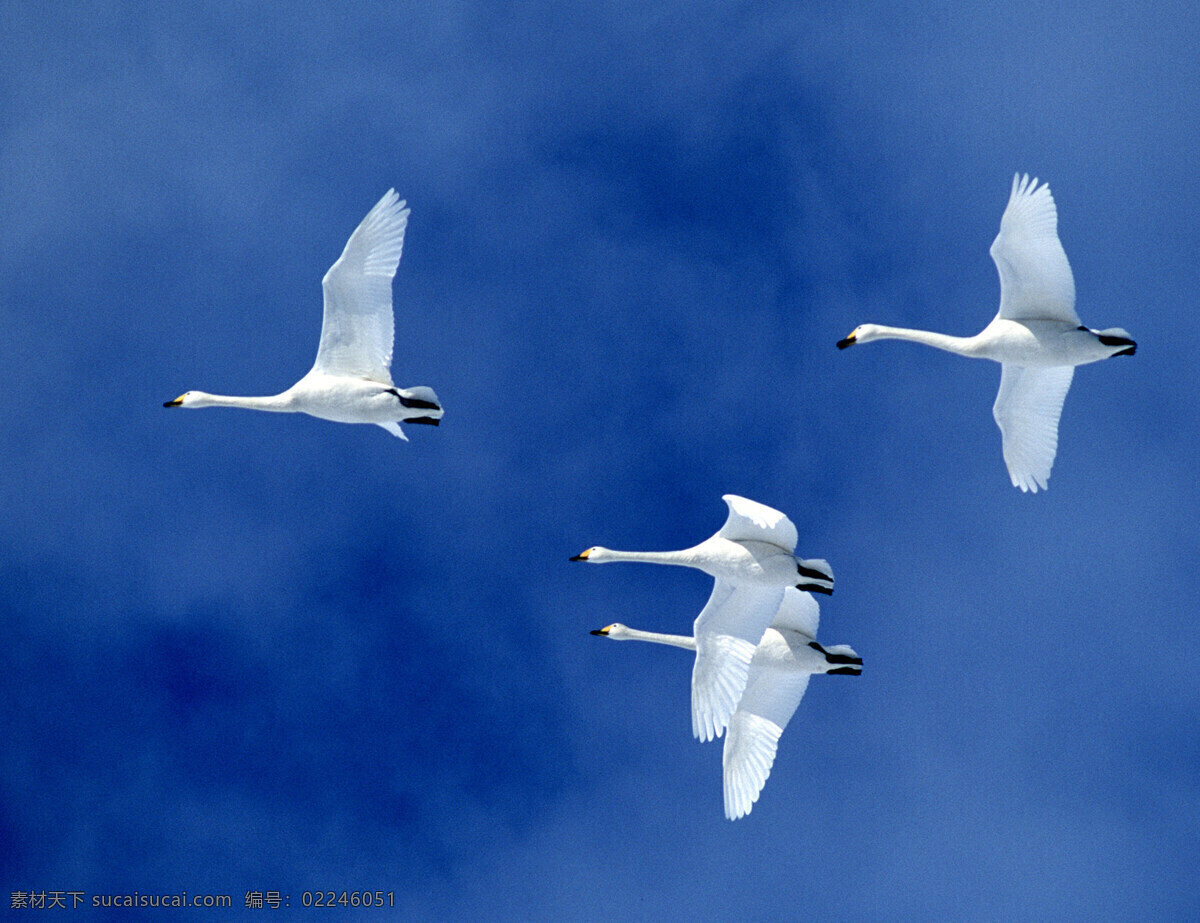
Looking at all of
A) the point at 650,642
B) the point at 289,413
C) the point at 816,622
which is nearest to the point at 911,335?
the point at 816,622

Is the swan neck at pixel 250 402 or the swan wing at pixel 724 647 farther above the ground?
the swan neck at pixel 250 402

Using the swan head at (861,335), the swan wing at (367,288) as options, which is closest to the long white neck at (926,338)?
the swan head at (861,335)

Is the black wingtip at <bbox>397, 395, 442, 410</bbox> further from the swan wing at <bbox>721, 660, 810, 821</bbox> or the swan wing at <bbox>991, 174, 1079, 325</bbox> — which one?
the swan wing at <bbox>991, 174, 1079, 325</bbox>

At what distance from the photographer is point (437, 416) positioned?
131 ft

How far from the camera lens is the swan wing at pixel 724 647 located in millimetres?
41781

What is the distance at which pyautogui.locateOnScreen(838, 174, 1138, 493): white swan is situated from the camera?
137 ft

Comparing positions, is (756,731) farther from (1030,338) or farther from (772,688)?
(1030,338)

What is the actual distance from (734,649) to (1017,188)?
11004 mm

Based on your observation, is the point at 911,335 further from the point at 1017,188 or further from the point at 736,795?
the point at 736,795

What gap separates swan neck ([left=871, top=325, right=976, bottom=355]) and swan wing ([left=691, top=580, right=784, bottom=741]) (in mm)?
6652

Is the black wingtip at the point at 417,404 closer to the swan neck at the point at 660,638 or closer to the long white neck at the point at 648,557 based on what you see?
the long white neck at the point at 648,557

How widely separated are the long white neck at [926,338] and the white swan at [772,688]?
591 cm

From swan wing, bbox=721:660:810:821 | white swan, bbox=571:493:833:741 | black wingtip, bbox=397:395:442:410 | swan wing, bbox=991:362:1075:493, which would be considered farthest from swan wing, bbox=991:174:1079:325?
black wingtip, bbox=397:395:442:410

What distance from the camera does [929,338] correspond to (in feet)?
146
